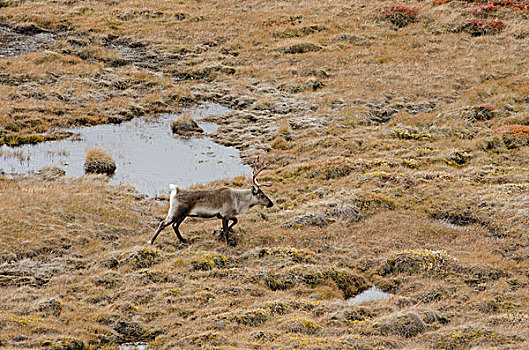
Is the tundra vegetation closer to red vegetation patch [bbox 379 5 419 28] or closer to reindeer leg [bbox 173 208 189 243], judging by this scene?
red vegetation patch [bbox 379 5 419 28]

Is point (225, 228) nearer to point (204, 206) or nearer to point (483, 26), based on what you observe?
point (204, 206)

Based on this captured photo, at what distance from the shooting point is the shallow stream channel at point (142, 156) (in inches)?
998

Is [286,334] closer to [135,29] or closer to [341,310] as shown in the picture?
[341,310]

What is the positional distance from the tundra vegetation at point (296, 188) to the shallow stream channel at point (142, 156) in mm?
Result: 1046

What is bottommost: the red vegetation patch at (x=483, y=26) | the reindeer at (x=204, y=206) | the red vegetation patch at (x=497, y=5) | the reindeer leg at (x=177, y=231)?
the reindeer leg at (x=177, y=231)

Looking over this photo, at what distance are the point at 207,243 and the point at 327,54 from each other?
26.3m

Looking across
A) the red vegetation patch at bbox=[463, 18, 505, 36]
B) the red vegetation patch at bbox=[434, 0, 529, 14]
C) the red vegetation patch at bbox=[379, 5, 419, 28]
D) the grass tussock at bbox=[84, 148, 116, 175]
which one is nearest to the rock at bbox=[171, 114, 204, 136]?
the grass tussock at bbox=[84, 148, 116, 175]

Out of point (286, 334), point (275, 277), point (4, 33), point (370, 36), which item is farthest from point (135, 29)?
point (286, 334)

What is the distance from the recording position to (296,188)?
23.8 m

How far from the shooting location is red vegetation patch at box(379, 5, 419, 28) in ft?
157

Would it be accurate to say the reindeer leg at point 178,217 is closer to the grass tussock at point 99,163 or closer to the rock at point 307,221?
the rock at point 307,221

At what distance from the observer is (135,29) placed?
4738 cm

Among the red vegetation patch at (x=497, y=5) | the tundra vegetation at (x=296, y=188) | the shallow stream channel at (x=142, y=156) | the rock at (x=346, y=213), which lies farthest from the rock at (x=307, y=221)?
the red vegetation patch at (x=497, y=5)

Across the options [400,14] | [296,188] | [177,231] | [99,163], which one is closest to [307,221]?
[296,188]
